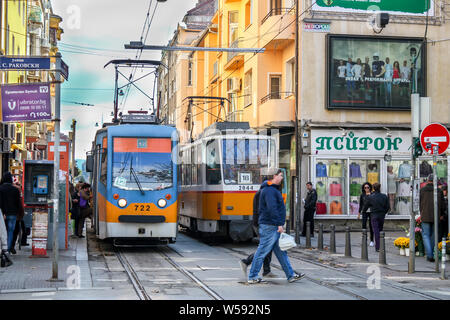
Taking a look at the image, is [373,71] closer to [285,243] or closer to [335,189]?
[335,189]

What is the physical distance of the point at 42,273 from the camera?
44.2 ft

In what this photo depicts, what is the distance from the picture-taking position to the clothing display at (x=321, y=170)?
2883 centimetres

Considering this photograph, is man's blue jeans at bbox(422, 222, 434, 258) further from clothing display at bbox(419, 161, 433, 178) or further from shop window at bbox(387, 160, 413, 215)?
clothing display at bbox(419, 161, 433, 178)

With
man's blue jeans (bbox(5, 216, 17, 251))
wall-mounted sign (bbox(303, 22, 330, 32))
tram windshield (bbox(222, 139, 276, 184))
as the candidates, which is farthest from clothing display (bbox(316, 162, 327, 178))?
man's blue jeans (bbox(5, 216, 17, 251))

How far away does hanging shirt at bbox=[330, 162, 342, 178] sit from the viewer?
29.0m

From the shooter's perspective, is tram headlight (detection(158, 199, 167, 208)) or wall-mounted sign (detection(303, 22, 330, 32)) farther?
wall-mounted sign (detection(303, 22, 330, 32))

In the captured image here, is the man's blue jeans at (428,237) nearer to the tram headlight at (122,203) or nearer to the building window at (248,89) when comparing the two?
the tram headlight at (122,203)

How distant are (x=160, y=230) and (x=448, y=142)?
761 centimetres

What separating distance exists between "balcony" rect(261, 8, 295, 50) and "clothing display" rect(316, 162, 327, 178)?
5.20 meters

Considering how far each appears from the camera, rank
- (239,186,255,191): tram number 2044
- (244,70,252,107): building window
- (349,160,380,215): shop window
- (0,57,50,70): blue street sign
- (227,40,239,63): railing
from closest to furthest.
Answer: (0,57,50,70): blue street sign < (239,186,255,191): tram number 2044 < (349,160,380,215): shop window < (244,70,252,107): building window < (227,40,239,63): railing

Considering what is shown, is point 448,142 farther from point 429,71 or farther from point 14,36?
point 14,36

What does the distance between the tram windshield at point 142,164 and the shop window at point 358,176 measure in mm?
12188

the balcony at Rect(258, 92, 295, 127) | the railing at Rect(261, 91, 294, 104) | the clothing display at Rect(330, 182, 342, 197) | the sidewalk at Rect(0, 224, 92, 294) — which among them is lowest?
the sidewalk at Rect(0, 224, 92, 294)

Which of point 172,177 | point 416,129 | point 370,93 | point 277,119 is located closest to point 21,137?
point 277,119
